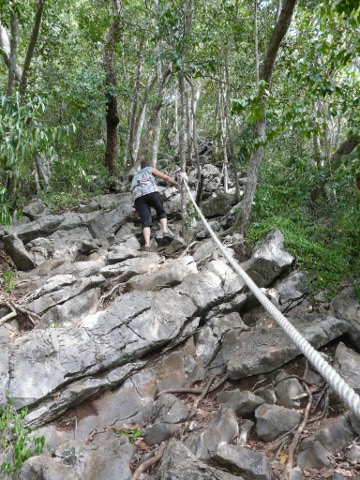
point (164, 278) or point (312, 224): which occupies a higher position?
point (312, 224)

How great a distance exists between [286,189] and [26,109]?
6.30 meters

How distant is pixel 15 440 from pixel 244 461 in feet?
7.05

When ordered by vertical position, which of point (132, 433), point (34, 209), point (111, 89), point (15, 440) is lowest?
point (132, 433)

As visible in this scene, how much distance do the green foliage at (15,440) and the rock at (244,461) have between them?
1651 millimetres

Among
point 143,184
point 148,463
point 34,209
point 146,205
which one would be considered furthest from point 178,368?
point 34,209

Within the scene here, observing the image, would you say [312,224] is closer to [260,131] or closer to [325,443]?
[260,131]

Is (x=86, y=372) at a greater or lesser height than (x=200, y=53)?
lesser

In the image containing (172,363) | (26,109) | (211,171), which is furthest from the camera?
(211,171)

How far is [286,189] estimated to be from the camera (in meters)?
8.44

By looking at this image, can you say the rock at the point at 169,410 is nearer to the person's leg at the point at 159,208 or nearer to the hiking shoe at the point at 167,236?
the hiking shoe at the point at 167,236

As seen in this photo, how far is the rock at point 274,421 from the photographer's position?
3.29 meters

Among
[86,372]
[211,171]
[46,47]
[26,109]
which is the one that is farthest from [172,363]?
[46,47]

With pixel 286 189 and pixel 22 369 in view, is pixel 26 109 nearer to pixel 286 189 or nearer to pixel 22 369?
→ pixel 22 369

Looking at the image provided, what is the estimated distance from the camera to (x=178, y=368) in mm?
4430
